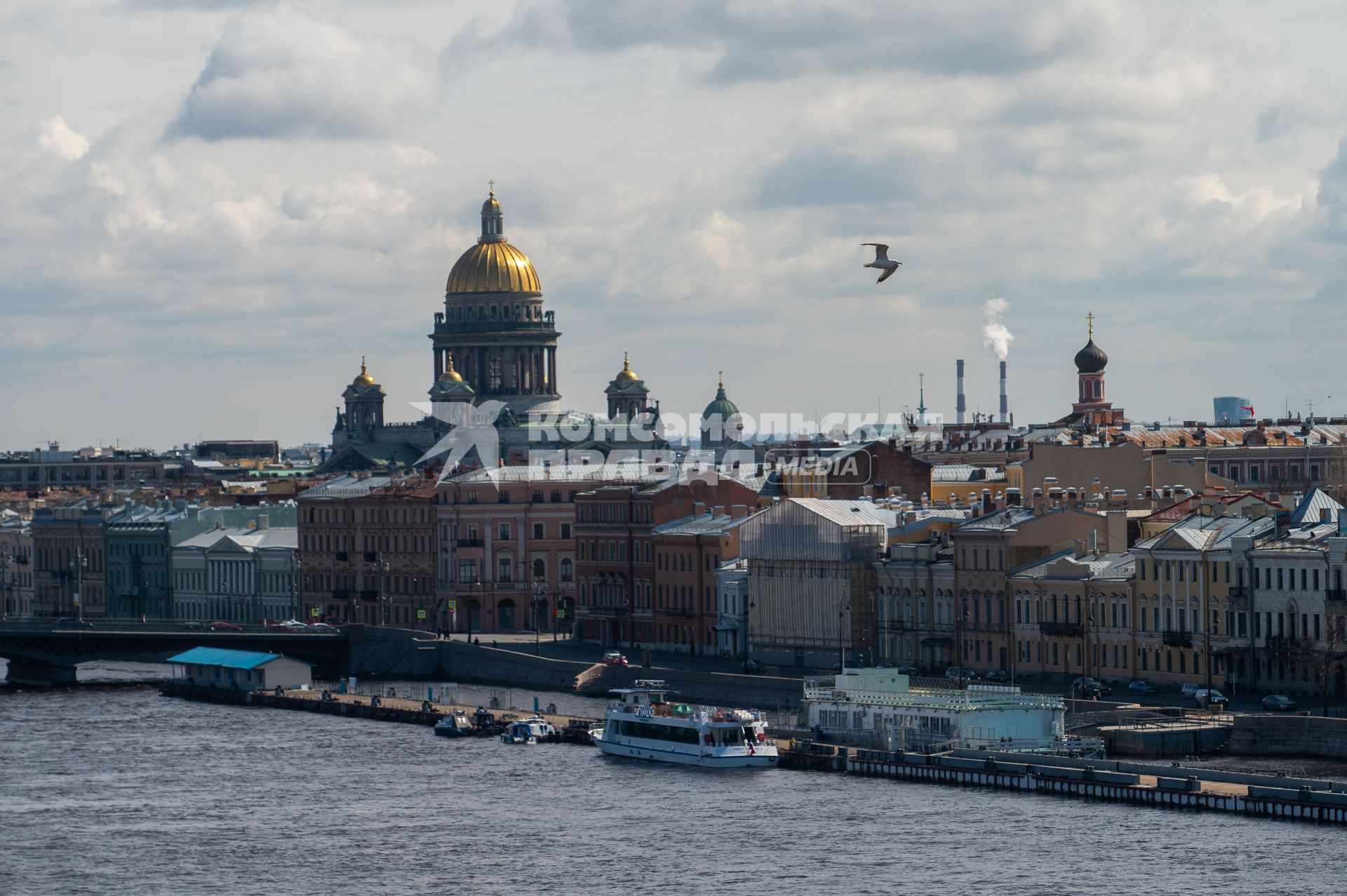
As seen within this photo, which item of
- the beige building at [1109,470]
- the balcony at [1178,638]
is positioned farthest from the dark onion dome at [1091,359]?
the balcony at [1178,638]

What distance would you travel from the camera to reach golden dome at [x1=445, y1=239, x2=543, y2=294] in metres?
159

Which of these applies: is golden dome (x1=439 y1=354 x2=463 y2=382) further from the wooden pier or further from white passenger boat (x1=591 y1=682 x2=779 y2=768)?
white passenger boat (x1=591 y1=682 x2=779 y2=768)

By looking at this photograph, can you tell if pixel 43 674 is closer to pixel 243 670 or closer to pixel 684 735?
pixel 243 670

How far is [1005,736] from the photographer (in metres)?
67.5

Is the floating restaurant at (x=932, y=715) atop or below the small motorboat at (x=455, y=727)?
atop

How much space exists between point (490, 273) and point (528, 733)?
83176 mm

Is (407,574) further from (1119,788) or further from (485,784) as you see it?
(1119,788)

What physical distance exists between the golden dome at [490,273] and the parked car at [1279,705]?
9188cm

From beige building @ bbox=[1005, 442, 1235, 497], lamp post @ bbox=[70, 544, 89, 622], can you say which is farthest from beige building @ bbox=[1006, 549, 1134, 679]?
lamp post @ bbox=[70, 544, 89, 622]

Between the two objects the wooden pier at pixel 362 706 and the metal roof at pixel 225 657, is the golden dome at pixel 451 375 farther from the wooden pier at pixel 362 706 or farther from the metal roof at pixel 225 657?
the wooden pier at pixel 362 706

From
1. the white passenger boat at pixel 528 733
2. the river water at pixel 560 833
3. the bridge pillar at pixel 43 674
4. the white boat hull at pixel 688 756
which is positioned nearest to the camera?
the river water at pixel 560 833

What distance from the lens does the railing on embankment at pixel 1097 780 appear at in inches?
2311

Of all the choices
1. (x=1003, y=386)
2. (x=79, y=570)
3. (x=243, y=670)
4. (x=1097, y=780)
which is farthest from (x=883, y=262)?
(x=1003, y=386)

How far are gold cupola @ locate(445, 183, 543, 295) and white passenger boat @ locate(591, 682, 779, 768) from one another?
84.6 metres
